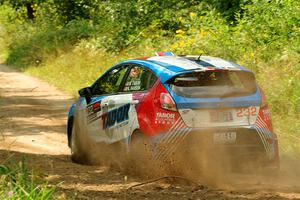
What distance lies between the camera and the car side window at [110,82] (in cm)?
917

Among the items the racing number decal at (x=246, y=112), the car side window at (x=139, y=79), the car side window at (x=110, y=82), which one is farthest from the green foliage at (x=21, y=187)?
the racing number decal at (x=246, y=112)

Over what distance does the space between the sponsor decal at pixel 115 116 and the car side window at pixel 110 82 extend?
0.33 metres

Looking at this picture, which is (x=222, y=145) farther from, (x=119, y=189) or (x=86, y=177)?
(x=86, y=177)

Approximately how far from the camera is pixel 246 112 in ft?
26.2

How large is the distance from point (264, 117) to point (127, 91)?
185 centimetres

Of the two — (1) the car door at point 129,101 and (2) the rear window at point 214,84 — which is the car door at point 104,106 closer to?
(1) the car door at point 129,101

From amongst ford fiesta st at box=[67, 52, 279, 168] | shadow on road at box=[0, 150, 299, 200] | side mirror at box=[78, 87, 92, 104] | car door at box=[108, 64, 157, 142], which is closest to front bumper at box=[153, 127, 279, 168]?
ford fiesta st at box=[67, 52, 279, 168]

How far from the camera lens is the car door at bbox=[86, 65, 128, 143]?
29.8 ft

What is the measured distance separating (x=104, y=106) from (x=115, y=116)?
427mm

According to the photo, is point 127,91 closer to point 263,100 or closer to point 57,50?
point 263,100

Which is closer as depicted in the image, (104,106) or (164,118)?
(164,118)

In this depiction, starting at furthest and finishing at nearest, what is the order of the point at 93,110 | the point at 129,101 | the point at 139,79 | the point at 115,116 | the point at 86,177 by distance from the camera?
the point at 93,110
the point at 115,116
the point at 139,79
the point at 129,101
the point at 86,177

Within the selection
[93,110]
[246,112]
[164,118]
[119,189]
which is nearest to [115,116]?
[93,110]

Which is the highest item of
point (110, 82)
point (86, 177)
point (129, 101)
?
point (110, 82)
